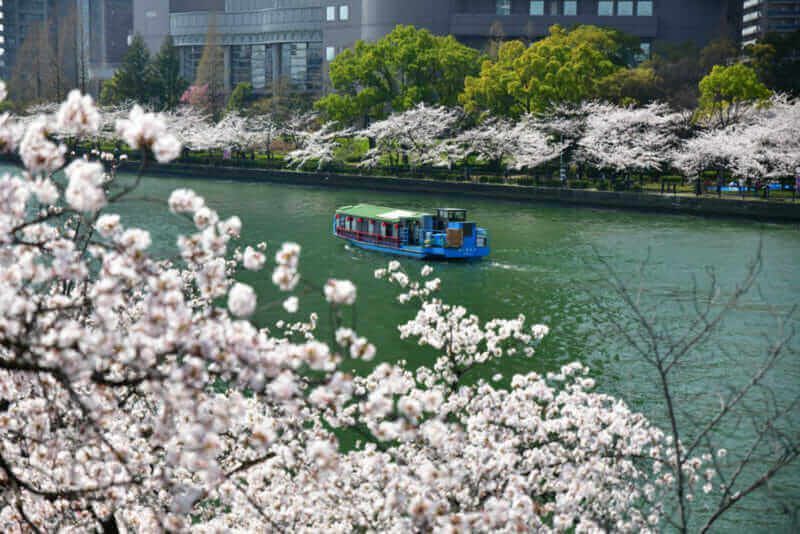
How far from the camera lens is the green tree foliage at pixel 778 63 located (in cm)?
→ 4969

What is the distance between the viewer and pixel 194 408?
3832 millimetres

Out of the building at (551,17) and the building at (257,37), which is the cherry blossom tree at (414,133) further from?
the building at (257,37)

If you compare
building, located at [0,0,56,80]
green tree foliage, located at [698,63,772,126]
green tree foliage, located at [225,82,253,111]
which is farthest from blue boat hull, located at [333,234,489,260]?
building, located at [0,0,56,80]

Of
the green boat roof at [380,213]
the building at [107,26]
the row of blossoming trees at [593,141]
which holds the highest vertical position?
the building at [107,26]

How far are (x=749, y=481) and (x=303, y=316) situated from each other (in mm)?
11275

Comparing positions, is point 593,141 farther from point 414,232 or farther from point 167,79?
point 167,79

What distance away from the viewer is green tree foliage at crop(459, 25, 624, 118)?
49.2 meters

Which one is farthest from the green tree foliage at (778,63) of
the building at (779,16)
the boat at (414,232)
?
the building at (779,16)

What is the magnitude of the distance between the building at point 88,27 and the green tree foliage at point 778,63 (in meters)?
77.3

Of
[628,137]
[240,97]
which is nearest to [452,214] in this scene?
[628,137]

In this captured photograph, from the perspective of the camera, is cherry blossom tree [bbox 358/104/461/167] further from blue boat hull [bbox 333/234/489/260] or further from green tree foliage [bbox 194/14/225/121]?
green tree foliage [bbox 194/14/225/121]

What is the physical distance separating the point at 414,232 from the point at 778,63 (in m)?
32.6

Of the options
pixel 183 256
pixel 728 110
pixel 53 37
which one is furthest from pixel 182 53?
pixel 183 256

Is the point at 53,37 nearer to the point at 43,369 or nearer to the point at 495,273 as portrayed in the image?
the point at 495,273
